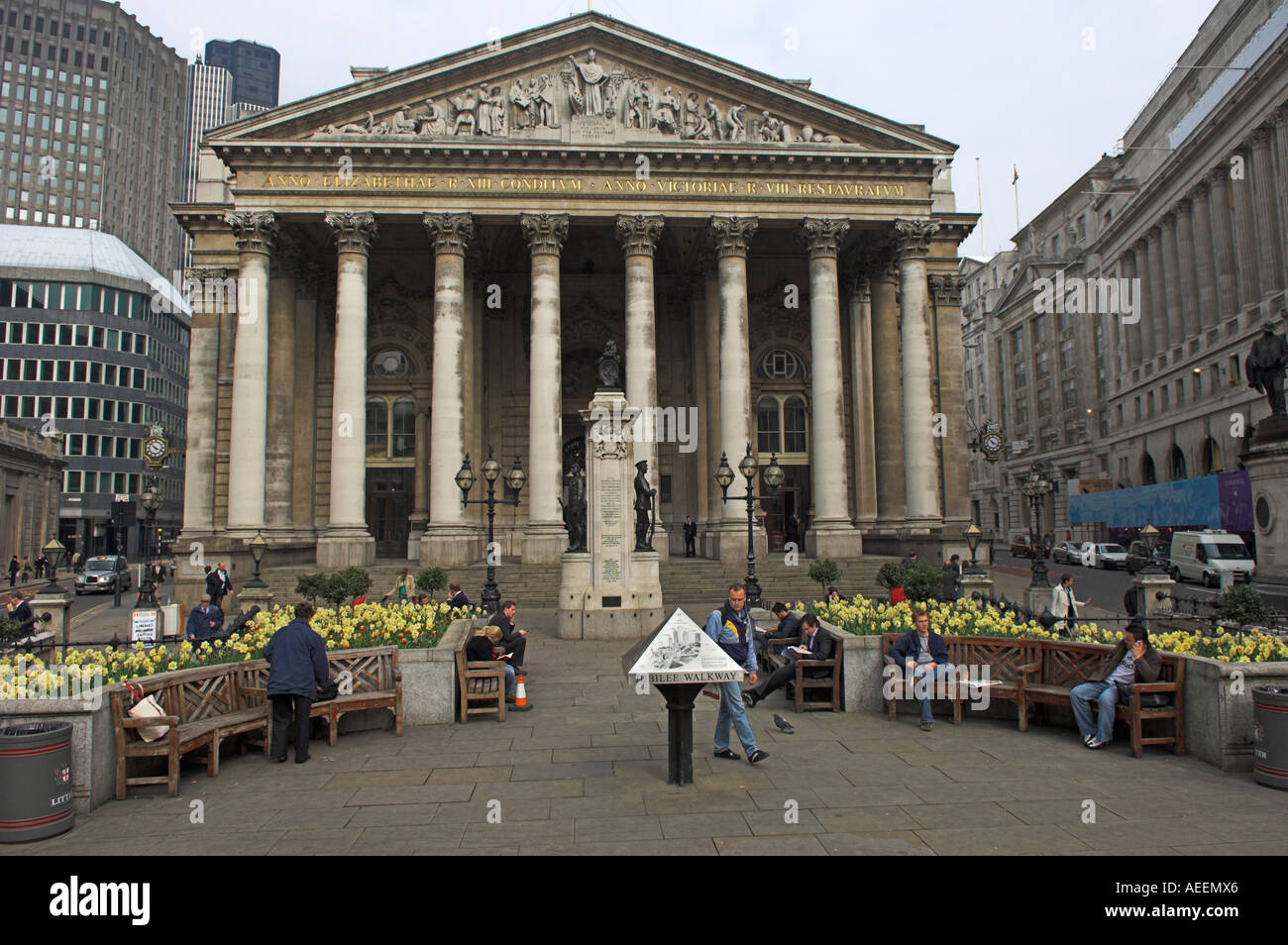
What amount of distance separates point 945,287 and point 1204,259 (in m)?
24.8

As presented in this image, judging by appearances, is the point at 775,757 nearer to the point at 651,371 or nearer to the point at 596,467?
the point at 596,467

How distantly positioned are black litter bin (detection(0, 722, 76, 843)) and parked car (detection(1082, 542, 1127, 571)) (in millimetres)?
49645

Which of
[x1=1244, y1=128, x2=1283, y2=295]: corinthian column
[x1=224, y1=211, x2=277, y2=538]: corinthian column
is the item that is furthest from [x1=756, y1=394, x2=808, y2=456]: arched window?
[x1=1244, y1=128, x2=1283, y2=295]: corinthian column

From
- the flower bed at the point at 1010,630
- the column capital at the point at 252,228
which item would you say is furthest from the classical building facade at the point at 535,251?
the flower bed at the point at 1010,630

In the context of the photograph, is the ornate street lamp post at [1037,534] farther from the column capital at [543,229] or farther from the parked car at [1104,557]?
the parked car at [1104,557]

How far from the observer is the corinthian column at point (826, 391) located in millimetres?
33125

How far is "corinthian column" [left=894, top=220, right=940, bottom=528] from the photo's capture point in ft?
111

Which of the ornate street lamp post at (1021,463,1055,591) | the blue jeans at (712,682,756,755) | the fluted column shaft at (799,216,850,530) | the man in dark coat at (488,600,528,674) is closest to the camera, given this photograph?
the blue jeans at (712,682,756,755)

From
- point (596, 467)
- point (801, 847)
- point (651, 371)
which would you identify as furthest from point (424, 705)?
point (651, 371)

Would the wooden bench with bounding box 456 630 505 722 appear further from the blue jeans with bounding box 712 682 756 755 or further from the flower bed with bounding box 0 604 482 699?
the blue jeans with bounding box 712 682 756 755

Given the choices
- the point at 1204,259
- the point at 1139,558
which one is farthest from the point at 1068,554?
the point at 1204,259

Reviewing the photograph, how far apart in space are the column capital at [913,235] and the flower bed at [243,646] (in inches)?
1001

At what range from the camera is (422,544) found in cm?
3120

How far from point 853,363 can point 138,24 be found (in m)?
119
